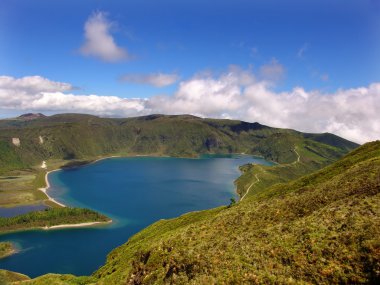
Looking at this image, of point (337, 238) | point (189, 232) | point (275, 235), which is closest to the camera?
point (337, 238)

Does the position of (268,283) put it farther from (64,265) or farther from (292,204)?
(64,265)

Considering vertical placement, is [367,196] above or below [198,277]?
above

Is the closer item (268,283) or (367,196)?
(268,283)

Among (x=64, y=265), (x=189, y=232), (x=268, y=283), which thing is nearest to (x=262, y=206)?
(x=189, y=232)

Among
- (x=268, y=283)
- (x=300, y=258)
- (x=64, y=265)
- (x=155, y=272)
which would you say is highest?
(x=300, y=258)

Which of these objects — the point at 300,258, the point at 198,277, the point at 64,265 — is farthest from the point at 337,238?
the point at 64,265

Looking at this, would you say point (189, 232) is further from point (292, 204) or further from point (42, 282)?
point (42, 282)

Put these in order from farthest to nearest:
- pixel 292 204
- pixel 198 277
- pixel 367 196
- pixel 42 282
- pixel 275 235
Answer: pixel 42 282 → pixel 292 204 → pixel 367 196 → pixel 275 235 → pixel 198 277
